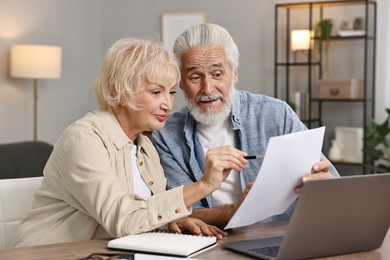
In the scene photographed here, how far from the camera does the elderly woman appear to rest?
75.0 inches

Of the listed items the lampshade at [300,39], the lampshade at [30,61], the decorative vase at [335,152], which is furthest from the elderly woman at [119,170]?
the lampshade at [300,39]

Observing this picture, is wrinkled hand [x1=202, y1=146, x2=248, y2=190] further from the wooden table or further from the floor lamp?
the floor lamp

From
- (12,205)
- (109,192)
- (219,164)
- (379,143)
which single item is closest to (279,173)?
(219,164)

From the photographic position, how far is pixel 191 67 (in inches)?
96.6

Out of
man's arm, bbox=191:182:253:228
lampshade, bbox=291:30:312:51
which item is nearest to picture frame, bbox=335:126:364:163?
lampshade, bbox=291:30:312:51

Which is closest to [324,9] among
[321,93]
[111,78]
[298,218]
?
[321,93]

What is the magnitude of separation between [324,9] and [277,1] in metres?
0.46

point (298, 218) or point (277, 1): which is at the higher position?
point (277, 1)

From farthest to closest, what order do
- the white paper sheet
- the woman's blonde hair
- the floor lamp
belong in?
1. the floor lamp
2. the woman's blonde hair
3. the white paper sheet

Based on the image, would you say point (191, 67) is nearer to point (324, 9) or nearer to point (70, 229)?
point (70, 229)

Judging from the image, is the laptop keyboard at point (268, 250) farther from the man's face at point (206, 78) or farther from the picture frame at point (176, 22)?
the picture frame at point (176, 22)

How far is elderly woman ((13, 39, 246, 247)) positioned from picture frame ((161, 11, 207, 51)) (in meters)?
4.82

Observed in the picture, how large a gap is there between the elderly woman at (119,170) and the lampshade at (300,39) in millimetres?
4165

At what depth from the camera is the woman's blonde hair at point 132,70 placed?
2115 mm
